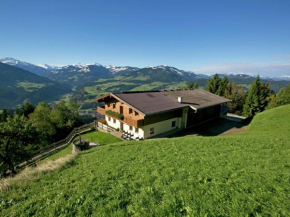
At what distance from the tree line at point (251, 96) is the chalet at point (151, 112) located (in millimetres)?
25712

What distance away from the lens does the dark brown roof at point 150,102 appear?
2170 centimetres

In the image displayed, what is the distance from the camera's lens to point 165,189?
5883mm

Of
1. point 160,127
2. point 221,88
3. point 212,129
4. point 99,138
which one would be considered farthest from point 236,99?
point 99,138

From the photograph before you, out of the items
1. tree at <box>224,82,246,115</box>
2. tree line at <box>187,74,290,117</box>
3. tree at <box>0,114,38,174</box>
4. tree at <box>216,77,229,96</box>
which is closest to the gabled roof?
tree at <box>0,114,38,174</box>

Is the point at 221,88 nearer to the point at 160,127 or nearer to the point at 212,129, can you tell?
the point at 212,129

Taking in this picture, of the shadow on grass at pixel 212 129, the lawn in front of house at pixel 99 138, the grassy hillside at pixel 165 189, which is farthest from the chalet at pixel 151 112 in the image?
the grassy hillside at pixel 165 189

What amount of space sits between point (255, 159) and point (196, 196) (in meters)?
6.10

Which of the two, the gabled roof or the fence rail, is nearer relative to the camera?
the fence rail

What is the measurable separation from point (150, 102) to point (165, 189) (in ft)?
61.1

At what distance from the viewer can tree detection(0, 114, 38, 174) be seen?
13.6 metres

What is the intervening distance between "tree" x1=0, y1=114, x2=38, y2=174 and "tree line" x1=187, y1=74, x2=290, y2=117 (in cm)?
5296

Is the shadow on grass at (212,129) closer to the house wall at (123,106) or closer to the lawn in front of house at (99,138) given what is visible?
the house wall at (123,106)

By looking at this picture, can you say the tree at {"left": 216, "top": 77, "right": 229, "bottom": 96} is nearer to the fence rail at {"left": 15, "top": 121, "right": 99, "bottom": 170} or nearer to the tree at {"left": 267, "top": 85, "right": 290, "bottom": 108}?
the tree at {"left": 267, "top": 85, "right": 290, "bottom": 108}

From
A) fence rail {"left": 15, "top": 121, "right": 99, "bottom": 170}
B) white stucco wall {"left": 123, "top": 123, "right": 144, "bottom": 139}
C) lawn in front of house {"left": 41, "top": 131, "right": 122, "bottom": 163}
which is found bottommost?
fence rail {"left": 15, "top": 121, "right": 99, "bottom": 170}
